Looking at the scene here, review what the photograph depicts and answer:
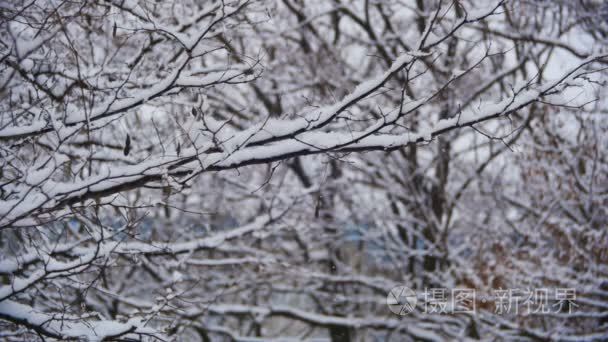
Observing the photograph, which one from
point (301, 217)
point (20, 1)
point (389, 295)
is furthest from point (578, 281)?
point (20, 1)

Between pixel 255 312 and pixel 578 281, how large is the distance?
4.98 m

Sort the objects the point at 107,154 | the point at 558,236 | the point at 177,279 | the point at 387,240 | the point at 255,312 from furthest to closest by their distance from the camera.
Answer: the point at 387,240
the point at 255,312
the point at 558,236
the point at 107,154
the point at 177,279

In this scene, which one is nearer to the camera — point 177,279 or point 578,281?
point 177,279

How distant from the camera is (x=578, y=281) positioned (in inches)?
243

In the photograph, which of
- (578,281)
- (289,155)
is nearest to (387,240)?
(578,281)

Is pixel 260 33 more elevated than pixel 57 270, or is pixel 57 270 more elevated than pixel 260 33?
pixel 260 33

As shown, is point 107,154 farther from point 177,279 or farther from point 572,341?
point 572,341

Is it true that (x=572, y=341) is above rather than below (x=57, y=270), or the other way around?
below

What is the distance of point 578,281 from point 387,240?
3.51 meters

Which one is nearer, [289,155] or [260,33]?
[289,155]

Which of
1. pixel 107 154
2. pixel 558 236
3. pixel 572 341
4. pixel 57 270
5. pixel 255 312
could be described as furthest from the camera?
pixel 255 312

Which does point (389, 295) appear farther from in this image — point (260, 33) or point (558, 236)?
point (260, 33)

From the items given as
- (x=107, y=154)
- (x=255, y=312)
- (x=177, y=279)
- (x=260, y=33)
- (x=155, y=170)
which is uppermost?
(x=260, y=33)

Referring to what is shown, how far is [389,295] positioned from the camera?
8.42 m
